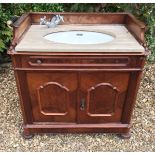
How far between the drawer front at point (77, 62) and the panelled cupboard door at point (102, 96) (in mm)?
70

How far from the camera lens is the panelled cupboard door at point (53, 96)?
144 centimetres

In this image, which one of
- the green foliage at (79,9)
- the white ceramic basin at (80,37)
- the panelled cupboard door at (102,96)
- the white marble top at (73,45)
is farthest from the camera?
the green foliage at (79,9)

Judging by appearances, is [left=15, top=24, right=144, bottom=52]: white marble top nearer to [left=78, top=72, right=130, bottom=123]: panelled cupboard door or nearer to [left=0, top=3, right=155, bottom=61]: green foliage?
[left=78, top=72, right=130, bottom=123]: panelled cupboard door

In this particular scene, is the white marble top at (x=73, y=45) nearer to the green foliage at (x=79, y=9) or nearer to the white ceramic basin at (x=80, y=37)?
the white ceramic basin at (x=80, y=37)

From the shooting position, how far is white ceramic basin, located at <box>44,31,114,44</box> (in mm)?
1573

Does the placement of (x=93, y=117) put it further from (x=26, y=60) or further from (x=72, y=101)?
(x=26, y=60)

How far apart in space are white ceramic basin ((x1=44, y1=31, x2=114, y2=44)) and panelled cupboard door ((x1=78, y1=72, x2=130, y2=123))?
0.87 ft

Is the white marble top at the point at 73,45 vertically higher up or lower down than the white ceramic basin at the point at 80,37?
higher up

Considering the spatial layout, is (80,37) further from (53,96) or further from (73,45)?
(53,96)

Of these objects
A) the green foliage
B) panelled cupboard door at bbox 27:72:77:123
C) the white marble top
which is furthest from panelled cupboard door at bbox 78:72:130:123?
the green foliage

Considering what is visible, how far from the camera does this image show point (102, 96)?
153 cm

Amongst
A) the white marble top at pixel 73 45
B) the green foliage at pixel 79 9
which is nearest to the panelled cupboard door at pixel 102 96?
the white marble top at pixel 73 45

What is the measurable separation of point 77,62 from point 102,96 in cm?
31

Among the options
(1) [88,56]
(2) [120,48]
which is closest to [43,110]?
(1) [88,56]
